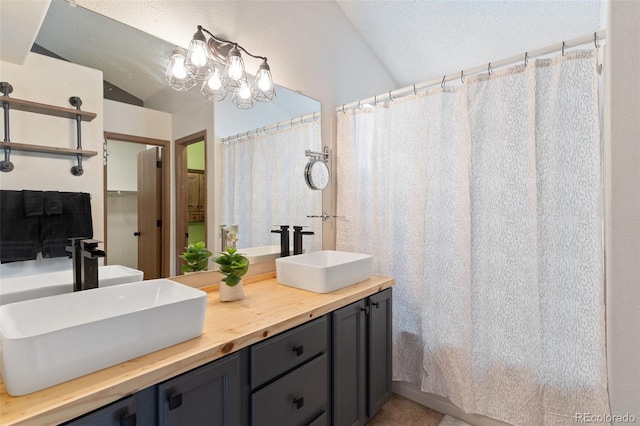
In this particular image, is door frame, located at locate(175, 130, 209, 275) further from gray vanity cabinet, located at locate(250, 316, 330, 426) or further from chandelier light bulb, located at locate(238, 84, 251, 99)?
gray vanity cabinet, located at locate(250, 316, 330, 426)

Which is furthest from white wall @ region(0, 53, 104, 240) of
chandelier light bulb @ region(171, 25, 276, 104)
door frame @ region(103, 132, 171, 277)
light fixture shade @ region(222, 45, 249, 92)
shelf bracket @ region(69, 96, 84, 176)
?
light fixture shade @ region(222, 45, 249, 92)

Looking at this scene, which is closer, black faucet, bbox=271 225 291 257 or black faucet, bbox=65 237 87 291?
black faucet, bbox=65 237 87 291

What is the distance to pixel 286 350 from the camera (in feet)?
3.96

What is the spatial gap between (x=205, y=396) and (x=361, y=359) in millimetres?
898

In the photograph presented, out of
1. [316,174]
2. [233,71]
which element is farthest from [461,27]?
[233,71]

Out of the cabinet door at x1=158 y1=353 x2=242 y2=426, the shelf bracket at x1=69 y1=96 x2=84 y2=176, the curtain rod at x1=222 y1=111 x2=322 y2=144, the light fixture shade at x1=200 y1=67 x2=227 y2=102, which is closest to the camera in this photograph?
the cabinet door at x1=158 y1=353 x2=242 y2=426

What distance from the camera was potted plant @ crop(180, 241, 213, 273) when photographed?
5.06ft

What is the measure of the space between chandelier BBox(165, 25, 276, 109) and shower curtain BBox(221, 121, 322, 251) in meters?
0.24

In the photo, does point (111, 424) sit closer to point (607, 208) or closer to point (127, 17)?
point (127, 17)

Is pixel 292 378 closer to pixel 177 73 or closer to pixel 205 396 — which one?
pixel 205 396

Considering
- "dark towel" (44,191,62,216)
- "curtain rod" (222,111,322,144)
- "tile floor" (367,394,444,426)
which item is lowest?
"tile floor" (367,394,444,426)

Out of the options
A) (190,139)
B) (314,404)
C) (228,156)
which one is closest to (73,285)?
(190,139)

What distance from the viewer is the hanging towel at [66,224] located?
115 centimetres

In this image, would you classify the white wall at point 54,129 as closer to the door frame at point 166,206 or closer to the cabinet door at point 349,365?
the door frame at point 166,206
